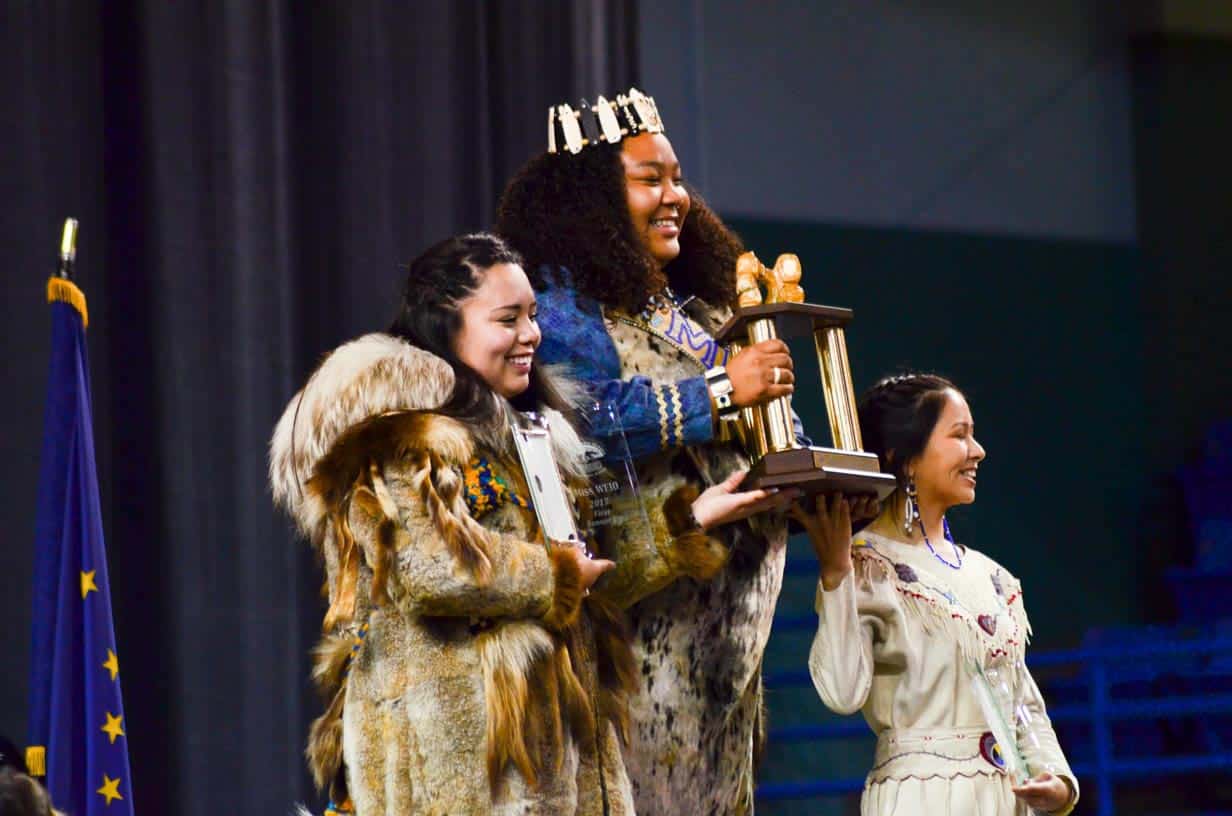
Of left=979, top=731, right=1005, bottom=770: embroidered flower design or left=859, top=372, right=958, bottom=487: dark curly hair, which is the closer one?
left=979, top=731, right=1005, bottom=770: embroidered flower design

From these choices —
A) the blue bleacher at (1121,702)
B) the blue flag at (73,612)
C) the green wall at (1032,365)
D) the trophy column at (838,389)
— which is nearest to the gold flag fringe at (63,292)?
the blue flag at (73,612)

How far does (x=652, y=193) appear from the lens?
Result: 2811 millimetres

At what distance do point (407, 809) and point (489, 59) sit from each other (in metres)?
2.75

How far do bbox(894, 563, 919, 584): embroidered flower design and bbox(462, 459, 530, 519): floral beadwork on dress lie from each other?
802 mm

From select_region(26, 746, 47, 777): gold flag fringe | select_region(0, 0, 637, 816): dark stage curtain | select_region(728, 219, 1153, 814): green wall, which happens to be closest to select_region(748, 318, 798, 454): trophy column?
select_region(26, 746, 47, 777): gold flag fringe

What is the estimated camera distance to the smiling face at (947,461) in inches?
118

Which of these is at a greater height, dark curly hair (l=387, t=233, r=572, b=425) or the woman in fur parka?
dark curly hair (l=387, t=233, r=572, b=425)

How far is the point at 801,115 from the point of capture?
19.8ft

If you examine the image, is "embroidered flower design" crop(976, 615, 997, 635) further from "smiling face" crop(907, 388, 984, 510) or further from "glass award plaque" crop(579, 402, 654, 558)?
"glass award plaque" crop(579, 402, 654, 558)

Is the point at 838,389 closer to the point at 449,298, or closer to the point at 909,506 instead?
the point at 909,506

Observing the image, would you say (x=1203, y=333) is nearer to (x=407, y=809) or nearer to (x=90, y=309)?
(x=90, y=309)

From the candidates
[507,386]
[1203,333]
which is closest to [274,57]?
[507,386]

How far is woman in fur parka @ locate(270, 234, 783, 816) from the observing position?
2.28m

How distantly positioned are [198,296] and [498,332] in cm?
150
